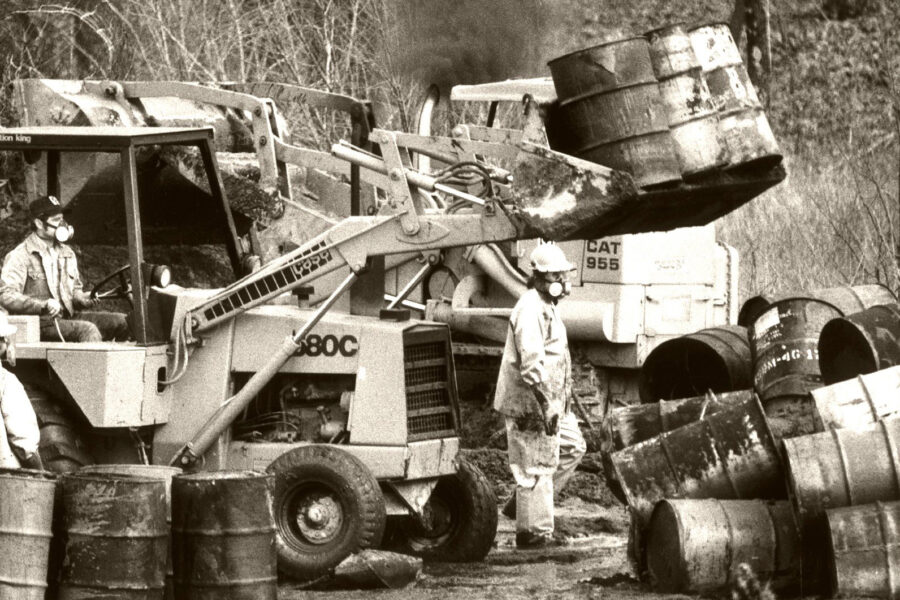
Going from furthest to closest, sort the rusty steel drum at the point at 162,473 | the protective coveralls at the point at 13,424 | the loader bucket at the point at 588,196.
A: the loader bucket at the point at 588,196 → the protective coveralls at the point at 13,424 → the rusty steel drum at the point at 162,473

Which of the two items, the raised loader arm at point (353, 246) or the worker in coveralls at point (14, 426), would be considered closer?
the worker in coveralls at point (14, 426)

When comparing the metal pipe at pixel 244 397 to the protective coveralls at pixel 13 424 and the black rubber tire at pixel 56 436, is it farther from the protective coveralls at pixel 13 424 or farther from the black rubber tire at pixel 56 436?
the protective coveralls at pixel 13 424

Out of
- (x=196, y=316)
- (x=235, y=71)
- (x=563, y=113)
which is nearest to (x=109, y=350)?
(x=196, y=316)

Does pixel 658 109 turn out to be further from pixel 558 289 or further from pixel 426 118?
pixel 426 118

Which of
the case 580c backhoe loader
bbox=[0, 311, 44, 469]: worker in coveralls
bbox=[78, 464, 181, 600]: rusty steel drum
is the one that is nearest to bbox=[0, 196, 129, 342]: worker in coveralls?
the case 580c backhoe loader

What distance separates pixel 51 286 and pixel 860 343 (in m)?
4.64

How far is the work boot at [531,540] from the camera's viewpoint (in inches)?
440

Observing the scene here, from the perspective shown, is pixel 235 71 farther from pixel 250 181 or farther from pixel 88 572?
pixel 88 572

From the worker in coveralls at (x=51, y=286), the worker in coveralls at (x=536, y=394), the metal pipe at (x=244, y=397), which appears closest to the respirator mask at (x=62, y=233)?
the worker in coveralls at (x=51, y=286)

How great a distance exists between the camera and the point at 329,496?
32.0 ft

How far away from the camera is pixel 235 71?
2047cm

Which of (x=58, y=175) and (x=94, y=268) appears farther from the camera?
(x=94, y=268)

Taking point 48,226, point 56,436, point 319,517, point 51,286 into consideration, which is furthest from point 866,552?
point 48,226

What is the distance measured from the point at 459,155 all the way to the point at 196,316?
100 inches
